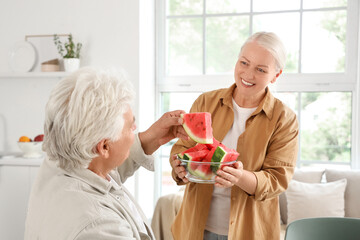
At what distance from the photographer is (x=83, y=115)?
43.0 inches

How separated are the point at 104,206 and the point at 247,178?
0.67 m

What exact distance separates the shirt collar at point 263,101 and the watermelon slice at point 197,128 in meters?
0.26

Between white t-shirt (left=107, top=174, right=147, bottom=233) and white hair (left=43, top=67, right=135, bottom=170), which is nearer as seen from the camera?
white hair (left=43, top=67, right=135, bottom=170)

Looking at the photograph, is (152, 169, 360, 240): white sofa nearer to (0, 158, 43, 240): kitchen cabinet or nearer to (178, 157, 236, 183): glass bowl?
(0, 158, 43, 240): kitchen cabinet

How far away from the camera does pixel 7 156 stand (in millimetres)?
3463

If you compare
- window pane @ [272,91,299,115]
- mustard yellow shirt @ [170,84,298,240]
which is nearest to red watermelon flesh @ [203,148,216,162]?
mustard yellow shirt @ [170,84,298,240]

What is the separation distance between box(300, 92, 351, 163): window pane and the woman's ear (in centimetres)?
254

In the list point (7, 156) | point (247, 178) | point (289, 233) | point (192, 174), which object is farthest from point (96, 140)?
point (7, 156)

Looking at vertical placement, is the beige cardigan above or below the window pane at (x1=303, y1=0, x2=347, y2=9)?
below

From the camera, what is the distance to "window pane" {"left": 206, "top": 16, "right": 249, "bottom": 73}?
352 cm

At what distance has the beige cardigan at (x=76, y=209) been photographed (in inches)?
39.9

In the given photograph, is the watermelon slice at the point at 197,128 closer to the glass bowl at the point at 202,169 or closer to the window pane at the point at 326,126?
the glass bowl at the point at 202,169

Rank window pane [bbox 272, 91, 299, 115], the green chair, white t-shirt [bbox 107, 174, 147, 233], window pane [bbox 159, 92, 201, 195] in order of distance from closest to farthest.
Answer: white t-shirt [bbox 107, 174, 147, 233]
the green chair
window pane [bbox 272, 91, 299, 115]
window pane [bbox 159, 92, 201, 195]

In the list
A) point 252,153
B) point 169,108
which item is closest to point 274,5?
point 169,108
